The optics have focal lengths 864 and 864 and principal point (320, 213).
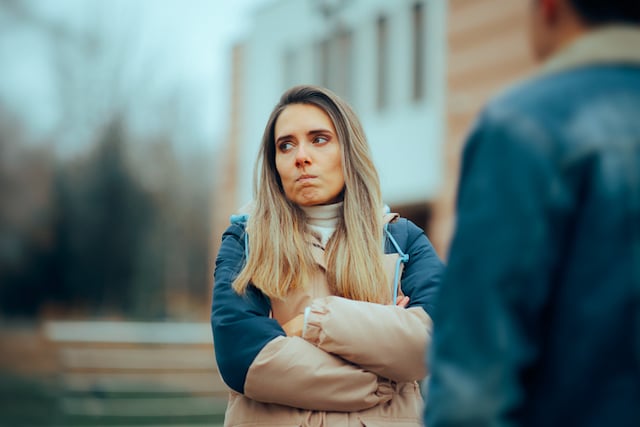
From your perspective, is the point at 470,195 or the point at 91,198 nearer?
the point at 470,195

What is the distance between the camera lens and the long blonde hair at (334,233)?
255 centimetres

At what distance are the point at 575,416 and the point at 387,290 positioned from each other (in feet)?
4.03

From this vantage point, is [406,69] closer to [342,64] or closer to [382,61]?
[382,61]

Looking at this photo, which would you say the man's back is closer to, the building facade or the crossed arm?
the crossed arm

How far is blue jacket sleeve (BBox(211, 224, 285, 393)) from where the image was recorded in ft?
7.84

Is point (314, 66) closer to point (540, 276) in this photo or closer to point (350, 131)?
point (350, 131)

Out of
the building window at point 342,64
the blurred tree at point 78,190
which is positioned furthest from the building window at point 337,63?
the blurred tree at point 78,190

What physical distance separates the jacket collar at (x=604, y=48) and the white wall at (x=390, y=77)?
15302 mm

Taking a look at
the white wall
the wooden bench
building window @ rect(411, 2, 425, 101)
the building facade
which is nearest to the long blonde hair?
the wooden bench

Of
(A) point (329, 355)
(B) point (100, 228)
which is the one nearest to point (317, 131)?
(A) point (329, 355)

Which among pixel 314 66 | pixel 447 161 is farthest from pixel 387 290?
pixel 314 66

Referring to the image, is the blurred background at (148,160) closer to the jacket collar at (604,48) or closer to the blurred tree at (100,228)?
the blurred tree at (100,228)

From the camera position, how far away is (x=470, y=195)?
150cm

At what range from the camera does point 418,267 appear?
2.66 metres
